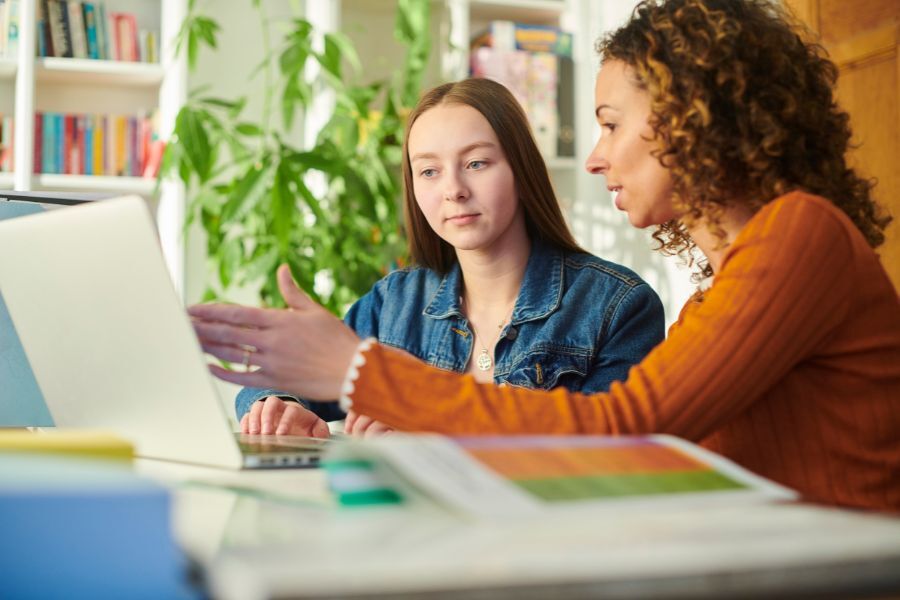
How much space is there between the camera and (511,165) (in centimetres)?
168

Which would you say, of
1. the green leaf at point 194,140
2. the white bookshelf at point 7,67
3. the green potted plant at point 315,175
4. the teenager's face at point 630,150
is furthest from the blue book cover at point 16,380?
the white bookshelf at point 7,67

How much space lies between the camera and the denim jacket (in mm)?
1585

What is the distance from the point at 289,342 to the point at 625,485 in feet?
1.28

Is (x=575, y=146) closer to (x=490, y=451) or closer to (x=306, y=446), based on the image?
(x=306, y=446)

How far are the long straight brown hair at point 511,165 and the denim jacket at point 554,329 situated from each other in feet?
0.14

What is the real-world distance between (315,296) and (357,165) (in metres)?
0.48

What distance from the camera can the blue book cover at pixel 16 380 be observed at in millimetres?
1381

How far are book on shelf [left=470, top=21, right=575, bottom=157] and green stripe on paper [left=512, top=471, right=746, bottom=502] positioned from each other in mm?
2865

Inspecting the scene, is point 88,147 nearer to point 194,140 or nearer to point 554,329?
point 194,140

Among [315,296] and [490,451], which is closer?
[490,451]

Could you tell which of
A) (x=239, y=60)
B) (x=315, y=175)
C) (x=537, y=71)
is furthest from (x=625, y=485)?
(x=239, y=60)

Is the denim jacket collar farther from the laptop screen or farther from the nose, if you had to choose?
the laptop screen

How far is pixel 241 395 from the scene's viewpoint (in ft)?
5.32

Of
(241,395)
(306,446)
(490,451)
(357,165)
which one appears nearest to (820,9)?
(357,165)
